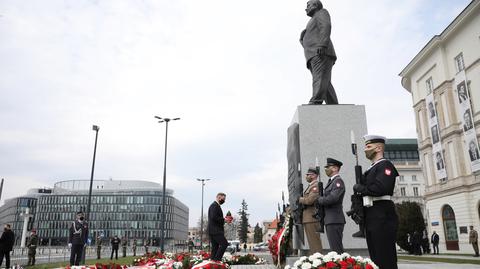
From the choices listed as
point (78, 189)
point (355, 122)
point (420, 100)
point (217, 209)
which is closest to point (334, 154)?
point (355, 122)

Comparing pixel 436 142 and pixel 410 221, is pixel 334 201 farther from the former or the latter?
pixel 436 142

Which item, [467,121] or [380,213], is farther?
[467,121]

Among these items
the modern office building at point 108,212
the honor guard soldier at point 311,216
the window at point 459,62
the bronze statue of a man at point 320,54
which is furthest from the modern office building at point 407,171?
the modern office building at point 108,212

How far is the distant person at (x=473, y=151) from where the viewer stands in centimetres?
3169

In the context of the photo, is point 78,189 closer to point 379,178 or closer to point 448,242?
point 448,242

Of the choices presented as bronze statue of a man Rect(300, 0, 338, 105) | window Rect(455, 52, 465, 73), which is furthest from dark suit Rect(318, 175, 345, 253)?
window Rect(455, 52, 465, 73)

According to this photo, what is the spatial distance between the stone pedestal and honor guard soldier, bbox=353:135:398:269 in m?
2.96

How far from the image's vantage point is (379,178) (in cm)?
445

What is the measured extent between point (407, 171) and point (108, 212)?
88.3 m

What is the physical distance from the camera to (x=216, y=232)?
8.85 m

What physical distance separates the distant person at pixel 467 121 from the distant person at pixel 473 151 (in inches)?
49.7

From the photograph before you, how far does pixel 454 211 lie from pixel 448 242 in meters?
3.07

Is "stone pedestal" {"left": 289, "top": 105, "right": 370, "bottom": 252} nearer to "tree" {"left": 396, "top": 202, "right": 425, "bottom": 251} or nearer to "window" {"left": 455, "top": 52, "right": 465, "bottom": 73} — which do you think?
"tree" {"left": 396, "top": 202, "right": 425, "bottom": 251}

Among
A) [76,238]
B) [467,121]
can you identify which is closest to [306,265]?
[76,238]
